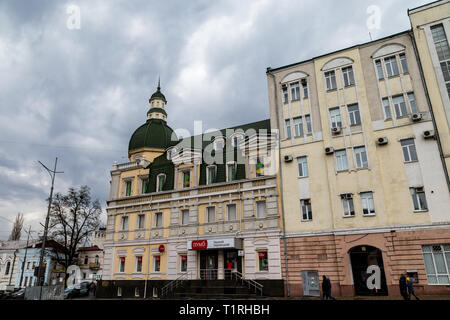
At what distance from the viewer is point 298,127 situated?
1104 inches

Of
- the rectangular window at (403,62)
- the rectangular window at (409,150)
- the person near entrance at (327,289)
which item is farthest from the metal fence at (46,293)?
the rectangular window at (403,62)

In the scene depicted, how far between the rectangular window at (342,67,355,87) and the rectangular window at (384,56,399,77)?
2641 mm

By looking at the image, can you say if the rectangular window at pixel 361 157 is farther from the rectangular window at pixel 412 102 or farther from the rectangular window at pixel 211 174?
the rectangular window at pixel 211 174

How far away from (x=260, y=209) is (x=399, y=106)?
548 inches

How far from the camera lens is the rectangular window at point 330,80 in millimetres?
27422

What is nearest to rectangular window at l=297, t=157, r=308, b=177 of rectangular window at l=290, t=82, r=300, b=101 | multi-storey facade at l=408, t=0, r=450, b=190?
rectangular window at l=290, t=82, r=300, b=101

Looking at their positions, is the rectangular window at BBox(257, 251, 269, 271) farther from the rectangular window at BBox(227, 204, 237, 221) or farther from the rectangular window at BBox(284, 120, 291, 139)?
the rectangular window at BBox(284, 120, 291, 139)

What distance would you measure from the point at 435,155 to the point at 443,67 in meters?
6.84

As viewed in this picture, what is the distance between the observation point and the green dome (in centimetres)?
3872

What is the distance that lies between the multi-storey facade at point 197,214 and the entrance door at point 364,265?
18.8ft

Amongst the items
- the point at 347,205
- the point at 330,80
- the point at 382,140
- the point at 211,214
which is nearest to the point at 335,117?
the point at 330,80

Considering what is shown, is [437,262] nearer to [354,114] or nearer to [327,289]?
[327,289]

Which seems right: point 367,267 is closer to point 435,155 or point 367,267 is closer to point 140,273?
point 435,155
